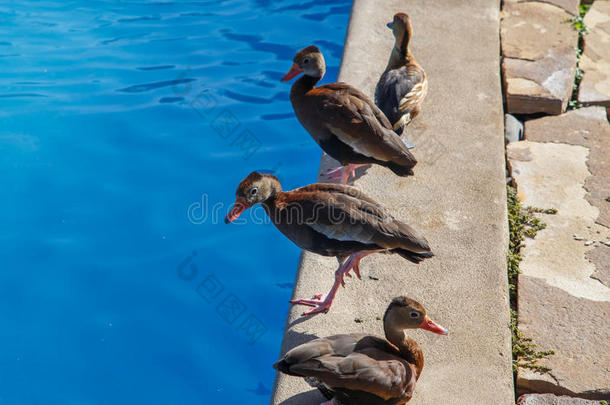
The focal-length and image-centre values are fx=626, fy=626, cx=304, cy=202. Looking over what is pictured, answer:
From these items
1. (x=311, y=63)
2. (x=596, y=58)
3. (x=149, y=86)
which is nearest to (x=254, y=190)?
(x=311, y=63)

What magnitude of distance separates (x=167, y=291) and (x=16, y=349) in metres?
1.11

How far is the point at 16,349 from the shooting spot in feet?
14.3

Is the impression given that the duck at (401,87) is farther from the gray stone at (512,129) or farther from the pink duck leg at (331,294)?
the pink duck leg at (331,294)

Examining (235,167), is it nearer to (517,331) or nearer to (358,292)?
(358,292)

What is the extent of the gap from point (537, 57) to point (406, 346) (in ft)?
12.8

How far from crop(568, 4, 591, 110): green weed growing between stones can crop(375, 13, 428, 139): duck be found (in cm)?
154

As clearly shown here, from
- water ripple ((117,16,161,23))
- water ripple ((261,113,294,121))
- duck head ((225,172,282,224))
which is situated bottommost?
duck head ((225,172,282,224))

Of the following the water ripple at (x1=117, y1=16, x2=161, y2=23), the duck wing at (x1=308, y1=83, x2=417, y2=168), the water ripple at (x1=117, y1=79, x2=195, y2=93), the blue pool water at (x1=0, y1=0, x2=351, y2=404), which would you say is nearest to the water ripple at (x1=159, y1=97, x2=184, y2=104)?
the blue pool water at (x1=0, y1=0, x2=351, y2=404)

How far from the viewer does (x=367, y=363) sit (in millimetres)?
2727

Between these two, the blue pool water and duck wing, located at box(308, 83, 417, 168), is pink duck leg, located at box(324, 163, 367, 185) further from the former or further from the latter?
the blue pool water

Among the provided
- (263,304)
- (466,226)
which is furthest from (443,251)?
(263,304)

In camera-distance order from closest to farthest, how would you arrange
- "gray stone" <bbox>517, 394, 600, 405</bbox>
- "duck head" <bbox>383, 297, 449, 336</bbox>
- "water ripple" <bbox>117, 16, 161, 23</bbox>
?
"duck head" <bbox>383, 297, 449, 336</bbox>
"gray stone" <bbox>517, 394, 600, 405</bbox>
"water ripple" <bbox>117, 16, 161, 23</bbox>

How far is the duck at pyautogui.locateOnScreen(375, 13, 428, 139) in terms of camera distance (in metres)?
4.48

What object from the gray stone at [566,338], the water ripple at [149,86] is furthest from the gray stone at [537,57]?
the water ripple at [149,86]
